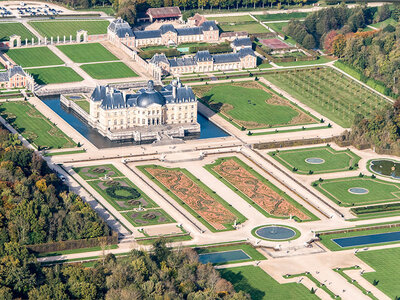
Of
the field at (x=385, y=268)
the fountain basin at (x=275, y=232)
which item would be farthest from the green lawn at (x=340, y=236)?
the fountain basin at (x=275, y=232)

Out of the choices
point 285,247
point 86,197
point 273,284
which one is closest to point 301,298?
point 273,284

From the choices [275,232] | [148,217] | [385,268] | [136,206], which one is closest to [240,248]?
[275,232]

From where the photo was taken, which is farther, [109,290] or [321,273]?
[321,273]

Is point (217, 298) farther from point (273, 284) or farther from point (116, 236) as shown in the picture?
point (116, 236)

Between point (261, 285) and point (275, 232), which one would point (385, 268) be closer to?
point (275, 232)

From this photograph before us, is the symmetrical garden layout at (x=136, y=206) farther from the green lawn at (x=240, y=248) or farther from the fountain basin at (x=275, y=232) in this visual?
the fountain basin at (x=275, y=232)

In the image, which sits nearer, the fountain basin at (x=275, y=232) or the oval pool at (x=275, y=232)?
the fountain basin at (x=275, y=232)
